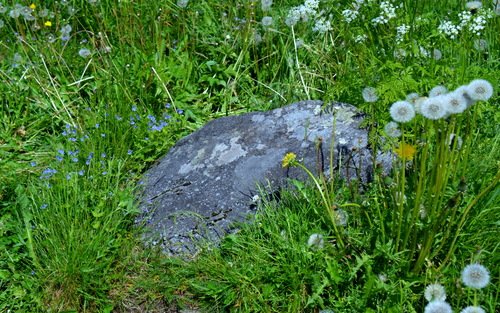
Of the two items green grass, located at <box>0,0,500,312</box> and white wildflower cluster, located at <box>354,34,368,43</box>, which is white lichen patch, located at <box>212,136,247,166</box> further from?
white wildflower cluster, located at <box>354,34,368,43</box>

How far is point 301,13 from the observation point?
4.23m

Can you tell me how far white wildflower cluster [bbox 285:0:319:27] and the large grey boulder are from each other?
0.68 meters

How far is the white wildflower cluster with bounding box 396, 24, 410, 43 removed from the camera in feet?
12.1


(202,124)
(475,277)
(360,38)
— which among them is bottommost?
(202,124)

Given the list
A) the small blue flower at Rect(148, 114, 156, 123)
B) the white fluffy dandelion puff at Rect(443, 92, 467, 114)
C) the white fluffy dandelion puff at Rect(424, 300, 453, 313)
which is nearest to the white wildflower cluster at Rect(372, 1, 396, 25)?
the small blue flower at Rect(148, 114, 156, 123)

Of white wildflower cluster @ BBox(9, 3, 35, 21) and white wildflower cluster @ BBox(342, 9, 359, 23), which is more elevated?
white wildflower cluster @ BBox(9, 3, 35, 21)

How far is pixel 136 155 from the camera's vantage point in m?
3.71

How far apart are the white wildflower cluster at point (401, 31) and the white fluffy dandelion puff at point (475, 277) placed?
166 centimetres

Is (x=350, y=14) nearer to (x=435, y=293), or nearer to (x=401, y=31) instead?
(x=401, y=31)

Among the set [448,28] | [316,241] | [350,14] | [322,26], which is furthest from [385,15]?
[316,241]

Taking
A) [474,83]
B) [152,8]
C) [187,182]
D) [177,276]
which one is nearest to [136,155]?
[187,182]

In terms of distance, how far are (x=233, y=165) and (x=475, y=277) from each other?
4.87ft

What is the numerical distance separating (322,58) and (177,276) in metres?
1.75

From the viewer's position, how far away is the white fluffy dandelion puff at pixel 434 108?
2.22m
